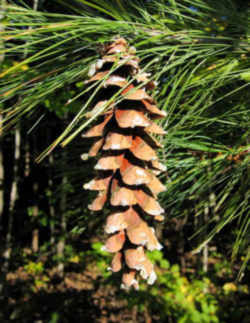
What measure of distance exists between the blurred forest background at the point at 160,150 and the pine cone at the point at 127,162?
53mm

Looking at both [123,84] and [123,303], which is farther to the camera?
[123,303]

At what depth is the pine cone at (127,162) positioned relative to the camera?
1.63 ft

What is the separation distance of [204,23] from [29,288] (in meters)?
3.81

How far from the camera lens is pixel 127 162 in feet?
1.74

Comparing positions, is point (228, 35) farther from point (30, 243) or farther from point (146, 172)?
point (30, 243)

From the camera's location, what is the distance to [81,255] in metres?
4.16

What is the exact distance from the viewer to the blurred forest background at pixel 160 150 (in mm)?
548

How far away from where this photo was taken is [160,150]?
74 centimetres

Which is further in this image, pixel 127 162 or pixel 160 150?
pixel 160 150

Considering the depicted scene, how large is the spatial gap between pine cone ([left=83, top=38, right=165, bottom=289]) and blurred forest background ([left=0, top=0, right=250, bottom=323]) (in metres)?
0.05

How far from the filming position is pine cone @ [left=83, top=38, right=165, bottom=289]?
1.63 ft

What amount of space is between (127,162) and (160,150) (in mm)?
231

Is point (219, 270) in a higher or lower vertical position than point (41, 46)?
lower

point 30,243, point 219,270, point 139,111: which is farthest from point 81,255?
point 139,111
